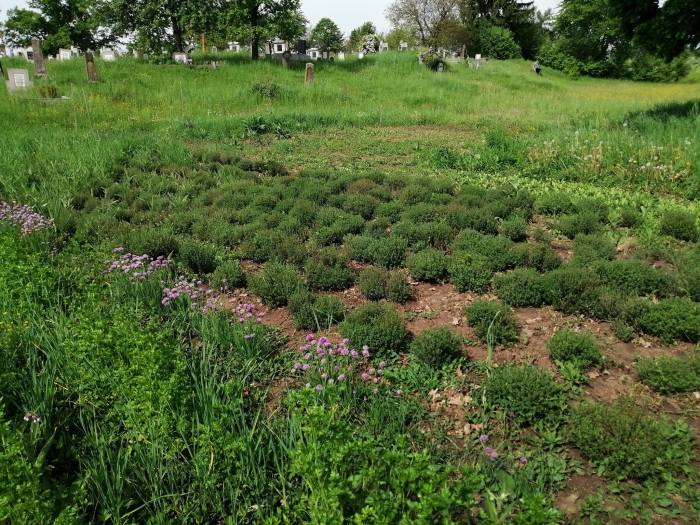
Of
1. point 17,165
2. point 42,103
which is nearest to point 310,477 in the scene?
point 17,165

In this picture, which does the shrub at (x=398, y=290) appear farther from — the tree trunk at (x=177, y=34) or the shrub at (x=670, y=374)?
the tree trunk at (x=177, y=34)

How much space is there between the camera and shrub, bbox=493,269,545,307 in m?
4.16

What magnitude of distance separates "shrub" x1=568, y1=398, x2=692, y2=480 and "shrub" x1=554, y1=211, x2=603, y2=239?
3.11 m

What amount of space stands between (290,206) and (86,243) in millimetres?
2464

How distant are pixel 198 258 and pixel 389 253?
1.93 m

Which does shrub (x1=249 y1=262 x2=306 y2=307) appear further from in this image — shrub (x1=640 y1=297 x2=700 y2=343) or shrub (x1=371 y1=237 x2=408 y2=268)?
shrub (x1=640 y1=297 x2=700 y2=343)

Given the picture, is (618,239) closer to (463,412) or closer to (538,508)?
(463,412)

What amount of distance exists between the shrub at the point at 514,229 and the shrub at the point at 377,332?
7.69 ft

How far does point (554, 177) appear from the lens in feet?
26.9

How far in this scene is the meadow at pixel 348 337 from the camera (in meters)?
2.26

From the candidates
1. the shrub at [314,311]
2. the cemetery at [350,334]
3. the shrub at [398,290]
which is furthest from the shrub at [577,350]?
the shrub at [314,311]

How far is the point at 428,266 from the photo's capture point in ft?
15.2

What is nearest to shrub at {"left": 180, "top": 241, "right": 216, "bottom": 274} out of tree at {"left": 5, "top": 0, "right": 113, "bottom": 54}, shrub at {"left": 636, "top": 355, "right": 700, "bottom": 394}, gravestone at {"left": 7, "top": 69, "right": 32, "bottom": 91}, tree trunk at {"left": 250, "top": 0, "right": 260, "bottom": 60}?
shrub at {"left": 636, "top": 355, "right": 700, "bottom": 394}

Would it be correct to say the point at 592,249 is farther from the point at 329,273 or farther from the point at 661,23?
the point at 661,23
